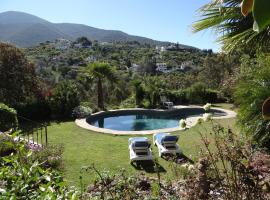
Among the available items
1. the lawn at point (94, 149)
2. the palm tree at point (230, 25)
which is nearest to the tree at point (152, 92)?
the lawn at point (94, 149)

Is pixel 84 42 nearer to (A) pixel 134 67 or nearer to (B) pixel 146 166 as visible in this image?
(A) pixel 134 67

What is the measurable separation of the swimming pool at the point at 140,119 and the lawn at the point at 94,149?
3135mm

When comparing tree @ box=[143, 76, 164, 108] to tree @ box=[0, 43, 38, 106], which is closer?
tree @ box=[0, 43, 38, 106]

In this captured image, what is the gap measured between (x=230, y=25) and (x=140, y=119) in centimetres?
1587

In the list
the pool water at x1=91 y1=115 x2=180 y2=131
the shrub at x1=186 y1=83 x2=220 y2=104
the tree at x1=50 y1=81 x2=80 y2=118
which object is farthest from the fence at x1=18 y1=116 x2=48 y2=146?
the shrub at x1=186 y1=83 x2=220 y2=104

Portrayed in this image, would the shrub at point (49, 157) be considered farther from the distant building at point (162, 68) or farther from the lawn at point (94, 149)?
the distant building at point (162, 68)

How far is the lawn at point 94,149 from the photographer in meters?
8.67

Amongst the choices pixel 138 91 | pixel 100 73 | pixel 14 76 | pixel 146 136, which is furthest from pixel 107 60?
pixel 146 136

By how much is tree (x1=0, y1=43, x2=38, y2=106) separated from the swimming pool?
128 inches

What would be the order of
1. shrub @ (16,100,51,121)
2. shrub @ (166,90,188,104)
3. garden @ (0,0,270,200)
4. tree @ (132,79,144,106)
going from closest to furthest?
garden @ (0,0,270,200), shrub @ (16,100,51,121), tree @ (132,79,144,106), shrub @ (166,90,188,104)

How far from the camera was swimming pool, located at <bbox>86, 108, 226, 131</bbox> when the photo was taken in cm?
1781

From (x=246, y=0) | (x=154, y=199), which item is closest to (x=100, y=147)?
(x=154, y=199)

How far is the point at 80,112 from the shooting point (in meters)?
17.3

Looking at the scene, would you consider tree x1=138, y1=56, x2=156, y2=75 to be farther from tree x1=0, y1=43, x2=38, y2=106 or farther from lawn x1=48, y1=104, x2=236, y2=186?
lawn x1=48, y1=104, x2=236, y2=186
